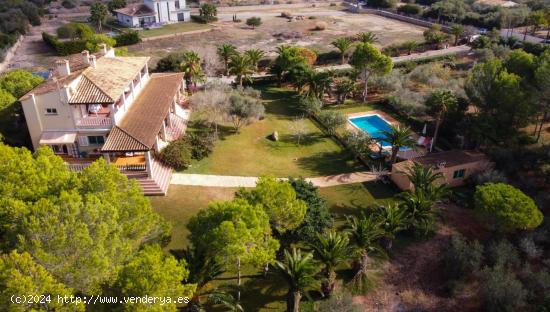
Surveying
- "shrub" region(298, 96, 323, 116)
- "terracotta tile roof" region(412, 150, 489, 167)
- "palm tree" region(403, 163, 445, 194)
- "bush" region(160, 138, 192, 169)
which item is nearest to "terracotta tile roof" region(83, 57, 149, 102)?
"bush" region(160, 138, 192, 169)

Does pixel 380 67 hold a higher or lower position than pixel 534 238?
higher

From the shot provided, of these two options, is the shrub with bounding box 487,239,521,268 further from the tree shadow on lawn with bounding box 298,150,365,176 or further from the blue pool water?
the blue pool water

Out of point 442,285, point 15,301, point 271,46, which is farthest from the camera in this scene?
point 271,46

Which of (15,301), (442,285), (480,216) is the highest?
(15,301)

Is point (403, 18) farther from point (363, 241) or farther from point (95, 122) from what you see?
point (363, 241)

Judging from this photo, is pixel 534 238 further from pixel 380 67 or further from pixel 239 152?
pixel 380 67

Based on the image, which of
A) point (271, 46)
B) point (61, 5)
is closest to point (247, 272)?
point (271, 46)

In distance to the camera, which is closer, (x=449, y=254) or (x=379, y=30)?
(x=449, y=254)

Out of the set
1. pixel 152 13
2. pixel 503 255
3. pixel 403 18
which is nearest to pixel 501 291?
pixel 503 255
